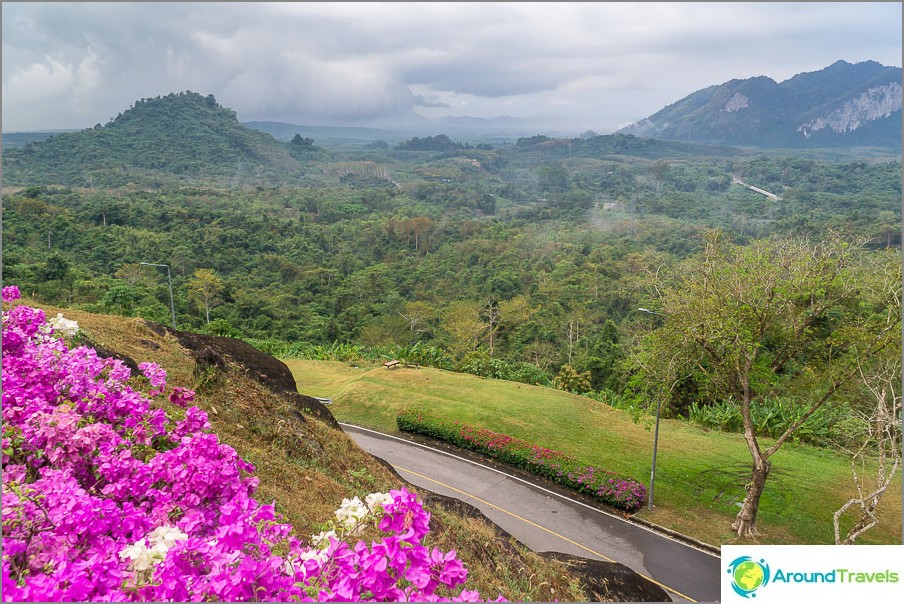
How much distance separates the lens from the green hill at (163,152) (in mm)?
101500

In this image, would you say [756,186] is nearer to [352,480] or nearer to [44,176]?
[352,480]

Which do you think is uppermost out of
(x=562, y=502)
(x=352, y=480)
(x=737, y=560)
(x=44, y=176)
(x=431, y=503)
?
(x=44, y=176)

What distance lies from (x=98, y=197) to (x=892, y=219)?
10617 centimetres

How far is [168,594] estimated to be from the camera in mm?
2322

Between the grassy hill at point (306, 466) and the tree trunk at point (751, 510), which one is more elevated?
the grassy hill at point (306, 466)

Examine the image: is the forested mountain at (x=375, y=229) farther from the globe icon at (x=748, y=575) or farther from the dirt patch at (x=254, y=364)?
the globe icon at (x=748, y=575)

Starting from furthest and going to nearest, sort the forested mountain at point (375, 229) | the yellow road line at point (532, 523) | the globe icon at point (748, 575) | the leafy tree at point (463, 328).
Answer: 1. the forested mountain at point (375, 229)
2. the leafy tree at point (463, 328)
3. the yellow road line at point (532, 523)
4. the globe icon at point (748, 575)

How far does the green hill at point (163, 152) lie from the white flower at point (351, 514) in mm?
108643

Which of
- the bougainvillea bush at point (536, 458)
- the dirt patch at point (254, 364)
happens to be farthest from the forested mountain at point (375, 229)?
the dirt patch at point (254, 364)

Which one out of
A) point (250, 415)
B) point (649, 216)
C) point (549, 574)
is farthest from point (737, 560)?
point (649, 216)

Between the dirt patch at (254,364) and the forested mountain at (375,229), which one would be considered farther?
the forested mountain at (375,229)

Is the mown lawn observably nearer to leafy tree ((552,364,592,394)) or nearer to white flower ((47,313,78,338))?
leafy tree ((552,364,592,394))

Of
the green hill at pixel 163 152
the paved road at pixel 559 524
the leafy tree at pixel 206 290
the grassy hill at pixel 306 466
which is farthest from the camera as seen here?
the green hill at pixel 163 152

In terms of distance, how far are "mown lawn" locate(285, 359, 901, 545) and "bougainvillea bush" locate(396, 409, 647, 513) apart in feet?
1.97
